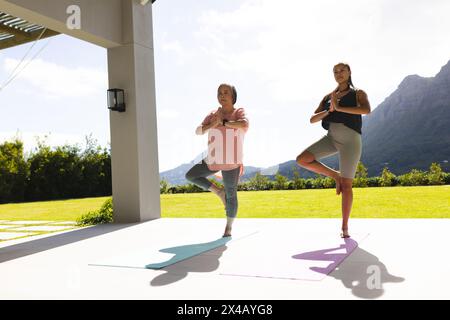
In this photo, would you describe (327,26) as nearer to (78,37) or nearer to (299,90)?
(299,90)

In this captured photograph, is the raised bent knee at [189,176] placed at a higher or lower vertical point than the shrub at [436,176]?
higher

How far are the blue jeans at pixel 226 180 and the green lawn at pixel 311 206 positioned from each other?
307 cm

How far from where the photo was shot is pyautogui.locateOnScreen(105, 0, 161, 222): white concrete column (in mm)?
5375

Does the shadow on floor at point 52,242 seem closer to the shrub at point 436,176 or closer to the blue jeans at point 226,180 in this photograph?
the blue jeans at point 226,180

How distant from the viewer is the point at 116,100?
17.6 ft

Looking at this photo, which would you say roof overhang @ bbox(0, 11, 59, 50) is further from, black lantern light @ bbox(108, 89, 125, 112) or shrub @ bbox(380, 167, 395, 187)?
shrub @ bbox(380, 167, 395, 187)

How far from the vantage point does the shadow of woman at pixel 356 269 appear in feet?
6.66

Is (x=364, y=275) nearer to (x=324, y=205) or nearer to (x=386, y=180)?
(x=324, y=205)

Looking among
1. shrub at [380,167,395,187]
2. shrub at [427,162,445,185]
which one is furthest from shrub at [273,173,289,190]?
shrub at [427,162,445,185]

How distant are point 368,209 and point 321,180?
9.86 ft

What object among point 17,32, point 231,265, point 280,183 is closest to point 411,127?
point 280,183

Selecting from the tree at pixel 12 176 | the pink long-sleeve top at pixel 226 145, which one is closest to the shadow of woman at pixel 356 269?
the pink long-sleeve top at pixel 226 145

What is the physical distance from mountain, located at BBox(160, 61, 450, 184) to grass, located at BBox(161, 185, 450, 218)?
18.8 feet
